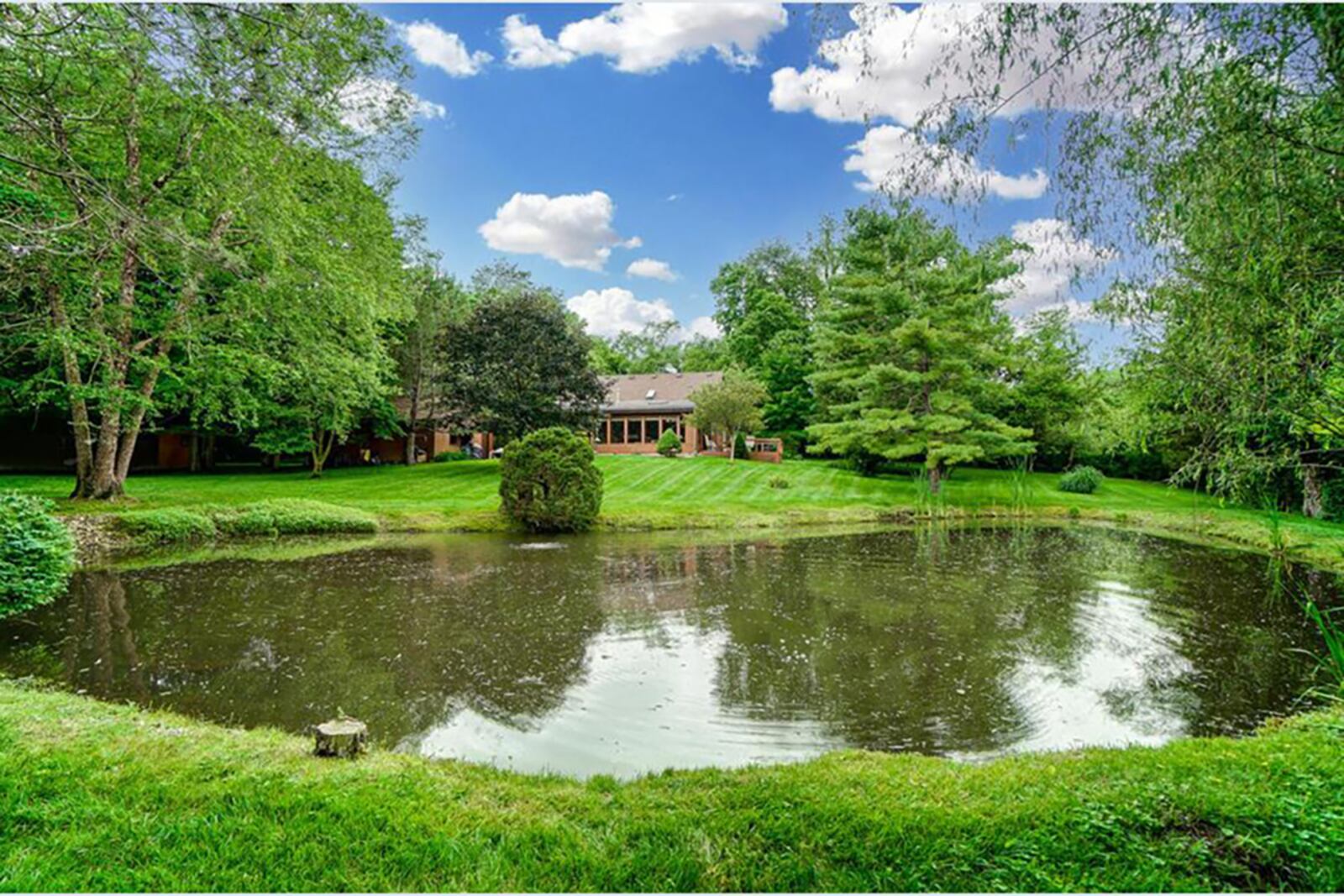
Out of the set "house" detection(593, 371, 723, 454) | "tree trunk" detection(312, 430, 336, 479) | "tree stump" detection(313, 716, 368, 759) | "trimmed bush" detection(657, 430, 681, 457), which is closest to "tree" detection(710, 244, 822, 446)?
"house" detection(593, 371, 723, 454)

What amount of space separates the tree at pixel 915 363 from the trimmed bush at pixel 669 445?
24.6ft

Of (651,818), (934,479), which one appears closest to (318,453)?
(934,479)

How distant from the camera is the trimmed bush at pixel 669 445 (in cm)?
2758

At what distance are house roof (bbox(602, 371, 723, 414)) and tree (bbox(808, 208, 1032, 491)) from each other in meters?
9.52

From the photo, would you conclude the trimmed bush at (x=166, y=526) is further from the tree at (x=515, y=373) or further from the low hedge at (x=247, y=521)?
the tree at (x=515, y=373)

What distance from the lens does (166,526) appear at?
1120cm

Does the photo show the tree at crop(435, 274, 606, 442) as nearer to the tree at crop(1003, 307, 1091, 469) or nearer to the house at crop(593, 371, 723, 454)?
the house at crop(593, 371, 723, 454)

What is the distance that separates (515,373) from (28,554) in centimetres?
1555

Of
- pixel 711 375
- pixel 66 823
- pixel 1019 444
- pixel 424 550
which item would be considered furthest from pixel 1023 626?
pixel 711 375

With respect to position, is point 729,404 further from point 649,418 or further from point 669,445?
point 649,418

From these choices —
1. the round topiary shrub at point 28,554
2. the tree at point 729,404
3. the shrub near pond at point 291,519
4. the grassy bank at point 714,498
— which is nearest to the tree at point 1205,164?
the round topiary shrub at point 28,554

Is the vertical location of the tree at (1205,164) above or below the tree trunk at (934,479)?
above

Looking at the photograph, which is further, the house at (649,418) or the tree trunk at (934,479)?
the house at (649,418)

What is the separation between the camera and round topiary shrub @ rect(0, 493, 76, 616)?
18.6 ft
